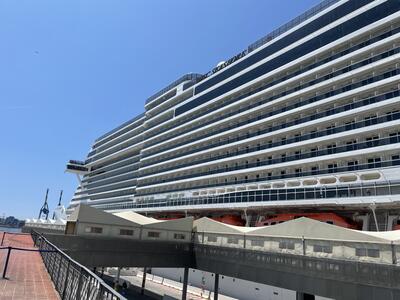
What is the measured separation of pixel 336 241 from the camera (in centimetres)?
1850

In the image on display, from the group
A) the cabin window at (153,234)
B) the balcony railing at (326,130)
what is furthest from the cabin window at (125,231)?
the balcony railing at (326,130)

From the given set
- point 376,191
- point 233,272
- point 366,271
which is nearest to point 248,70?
point 376,191

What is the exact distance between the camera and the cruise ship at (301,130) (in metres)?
31.0

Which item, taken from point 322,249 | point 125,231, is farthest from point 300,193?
point 125,231

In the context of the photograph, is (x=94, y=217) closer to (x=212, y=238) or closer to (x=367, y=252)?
(x=212, y=238)

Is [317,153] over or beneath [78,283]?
over

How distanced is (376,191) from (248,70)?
26653 mm

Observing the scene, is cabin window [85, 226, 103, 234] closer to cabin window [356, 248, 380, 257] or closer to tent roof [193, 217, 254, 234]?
tent roof [193, 217, 254, 234]

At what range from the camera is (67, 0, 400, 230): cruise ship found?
31.0 meters

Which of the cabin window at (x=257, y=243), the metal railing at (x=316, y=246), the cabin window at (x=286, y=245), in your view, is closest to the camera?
the metal railing at (x=316, y=246)

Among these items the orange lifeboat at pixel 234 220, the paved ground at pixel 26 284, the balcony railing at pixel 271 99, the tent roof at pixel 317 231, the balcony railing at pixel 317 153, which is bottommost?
the paved ground at pixel 26 284

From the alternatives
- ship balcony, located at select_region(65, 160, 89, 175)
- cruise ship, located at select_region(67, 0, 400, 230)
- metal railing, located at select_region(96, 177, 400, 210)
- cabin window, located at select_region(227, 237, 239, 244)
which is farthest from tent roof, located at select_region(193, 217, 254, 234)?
ship balcony, located at select_region(65, 160, 89, 175)

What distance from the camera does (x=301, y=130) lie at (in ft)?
127

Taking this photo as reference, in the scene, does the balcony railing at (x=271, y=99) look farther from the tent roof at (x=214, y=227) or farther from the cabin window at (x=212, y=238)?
the cabin window at (x=212, y=238)
